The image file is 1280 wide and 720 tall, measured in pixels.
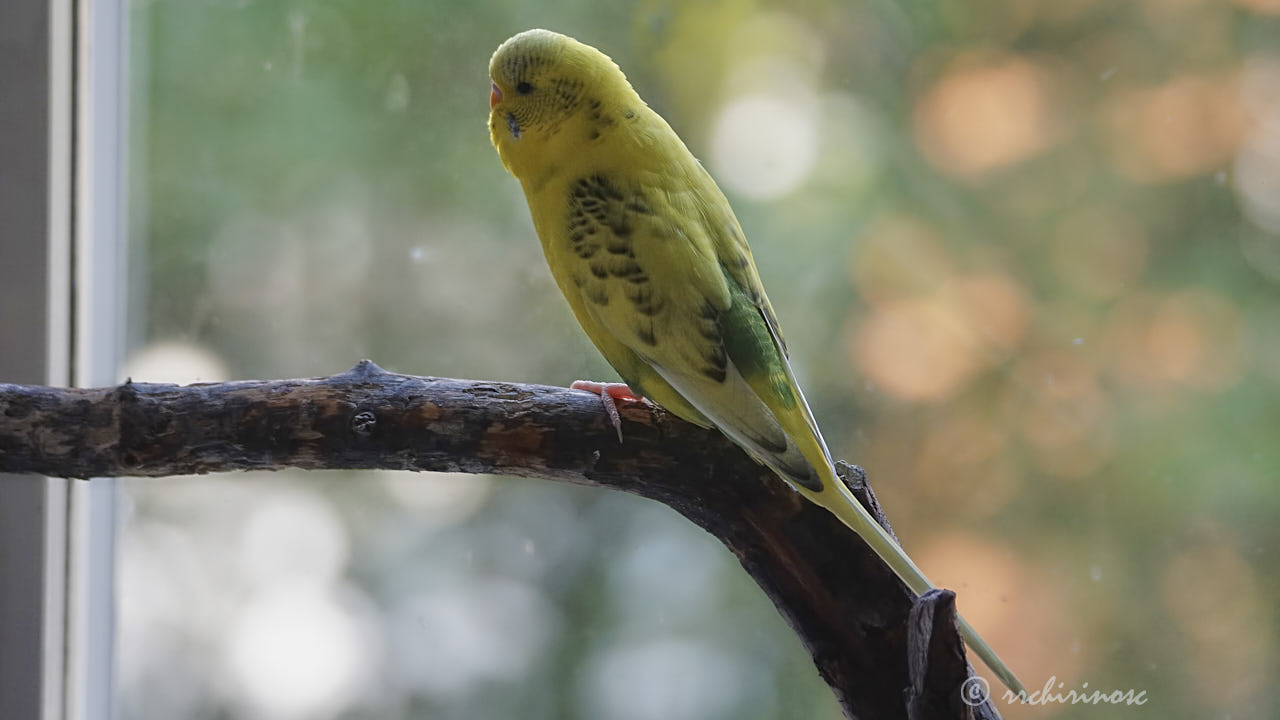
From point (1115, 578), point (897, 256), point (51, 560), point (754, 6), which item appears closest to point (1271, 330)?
point (1115, 578)

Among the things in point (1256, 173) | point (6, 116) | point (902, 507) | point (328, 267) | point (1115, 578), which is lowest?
point (1115, 578)

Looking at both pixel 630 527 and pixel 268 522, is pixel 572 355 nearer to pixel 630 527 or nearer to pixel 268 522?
pixel 630 527

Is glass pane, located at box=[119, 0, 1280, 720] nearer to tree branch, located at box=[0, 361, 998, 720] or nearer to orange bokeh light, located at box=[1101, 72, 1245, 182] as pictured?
orange bokeh light, located at box=[1101, 72, 1245, 182]

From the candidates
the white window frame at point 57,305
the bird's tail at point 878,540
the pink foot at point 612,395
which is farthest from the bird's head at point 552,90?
the white window frame at point 57,305

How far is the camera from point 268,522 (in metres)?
1.69

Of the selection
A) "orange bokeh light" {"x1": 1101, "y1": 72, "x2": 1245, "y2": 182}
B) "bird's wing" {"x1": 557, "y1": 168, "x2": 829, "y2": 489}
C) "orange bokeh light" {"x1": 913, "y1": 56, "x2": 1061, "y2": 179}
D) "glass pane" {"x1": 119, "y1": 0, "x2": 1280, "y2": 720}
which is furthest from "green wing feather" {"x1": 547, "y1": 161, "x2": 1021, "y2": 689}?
"orange bokeh light" {"x1": 1101, "y1": 72, "x2": 1245, "y2": 182}

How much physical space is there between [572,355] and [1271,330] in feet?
3.63

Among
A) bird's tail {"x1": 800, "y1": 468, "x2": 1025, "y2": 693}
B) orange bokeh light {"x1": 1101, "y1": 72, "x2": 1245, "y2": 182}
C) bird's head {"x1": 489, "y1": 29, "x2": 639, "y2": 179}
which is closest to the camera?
bird's tail {"x1": 800, "y1": 468, "x2": 1025, "y2": 693}

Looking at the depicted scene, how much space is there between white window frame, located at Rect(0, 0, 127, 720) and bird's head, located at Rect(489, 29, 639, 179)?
85 centimetres

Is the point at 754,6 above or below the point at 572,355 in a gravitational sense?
above

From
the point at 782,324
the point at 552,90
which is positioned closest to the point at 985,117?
the point at 782,324

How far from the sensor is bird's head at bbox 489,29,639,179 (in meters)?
1.13

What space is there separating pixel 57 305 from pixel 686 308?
110 cm

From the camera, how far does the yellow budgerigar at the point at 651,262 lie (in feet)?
3.34
